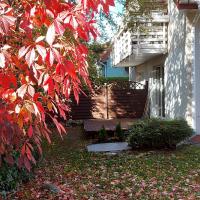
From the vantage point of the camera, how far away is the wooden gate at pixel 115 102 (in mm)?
20031

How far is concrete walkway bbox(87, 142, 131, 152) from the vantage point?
→ 11372 mm

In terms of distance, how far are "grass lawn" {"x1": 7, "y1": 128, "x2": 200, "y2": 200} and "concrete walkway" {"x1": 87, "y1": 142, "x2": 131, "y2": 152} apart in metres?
0.43

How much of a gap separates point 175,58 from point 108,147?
14.8 ft

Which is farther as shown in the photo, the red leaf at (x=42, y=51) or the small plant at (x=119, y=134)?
the small plant at (x=119, y=134)

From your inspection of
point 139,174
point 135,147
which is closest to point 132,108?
point 135,147

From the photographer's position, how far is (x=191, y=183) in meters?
7.54

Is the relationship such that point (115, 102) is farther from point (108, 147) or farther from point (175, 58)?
point (108, 147)

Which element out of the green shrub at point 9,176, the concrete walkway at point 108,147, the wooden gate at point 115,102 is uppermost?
the wooden gate at point 115,102

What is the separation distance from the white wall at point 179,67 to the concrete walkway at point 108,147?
7.50 feet

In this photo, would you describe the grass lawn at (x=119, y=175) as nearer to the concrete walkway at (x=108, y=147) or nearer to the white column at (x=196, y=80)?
the concrete walkway at (x=108, y=147)

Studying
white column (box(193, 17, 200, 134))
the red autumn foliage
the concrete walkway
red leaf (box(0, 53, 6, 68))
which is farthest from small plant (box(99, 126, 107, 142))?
red leaf (box(0, 53, 6, 68))

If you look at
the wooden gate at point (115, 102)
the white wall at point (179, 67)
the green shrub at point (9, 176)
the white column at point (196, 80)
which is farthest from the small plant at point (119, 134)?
the green shrub at point (9, 176)

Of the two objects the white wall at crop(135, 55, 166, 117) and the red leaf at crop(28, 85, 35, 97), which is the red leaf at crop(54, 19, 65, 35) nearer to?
the red leaf at crop(28, 85, 35, 97)

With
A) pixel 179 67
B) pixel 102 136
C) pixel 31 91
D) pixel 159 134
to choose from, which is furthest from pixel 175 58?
pixel 31 91
